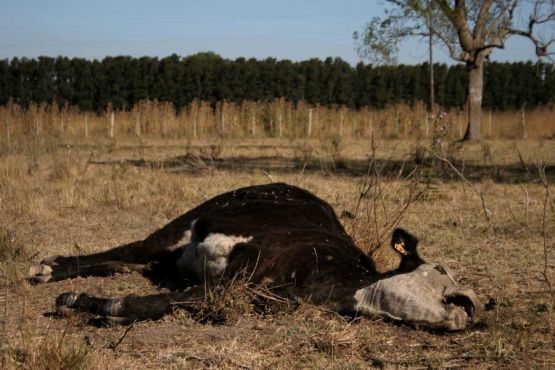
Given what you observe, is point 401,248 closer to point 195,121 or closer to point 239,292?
point 239,292

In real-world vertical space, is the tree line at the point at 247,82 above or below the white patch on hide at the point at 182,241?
above

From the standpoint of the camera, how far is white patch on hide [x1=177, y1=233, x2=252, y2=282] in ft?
15.5

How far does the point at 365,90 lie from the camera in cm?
3731

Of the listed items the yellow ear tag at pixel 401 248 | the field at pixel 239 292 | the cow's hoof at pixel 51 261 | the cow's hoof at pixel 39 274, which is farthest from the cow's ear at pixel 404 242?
the cow's hoof at pixel 51 261

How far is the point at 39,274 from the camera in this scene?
16.9ft

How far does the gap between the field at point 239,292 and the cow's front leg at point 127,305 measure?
7 cm

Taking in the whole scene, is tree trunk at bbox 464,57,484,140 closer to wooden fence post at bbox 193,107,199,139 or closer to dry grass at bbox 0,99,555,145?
dry grass at bbox 0,99,555,145

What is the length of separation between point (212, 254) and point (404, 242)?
53.7 inches

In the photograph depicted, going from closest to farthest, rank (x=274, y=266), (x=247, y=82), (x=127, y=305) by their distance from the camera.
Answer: (x=127, y=305) < (x=274, y=266) < (x=247, y=82)

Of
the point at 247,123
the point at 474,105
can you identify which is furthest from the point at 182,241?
the point at 247,123

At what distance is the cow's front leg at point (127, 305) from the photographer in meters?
4.12

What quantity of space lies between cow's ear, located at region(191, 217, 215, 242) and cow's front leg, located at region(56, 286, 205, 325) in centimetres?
72

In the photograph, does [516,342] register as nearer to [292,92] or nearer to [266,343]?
[266,343]

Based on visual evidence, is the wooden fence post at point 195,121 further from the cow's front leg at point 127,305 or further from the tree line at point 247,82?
the cow's front leg at point 127,305
